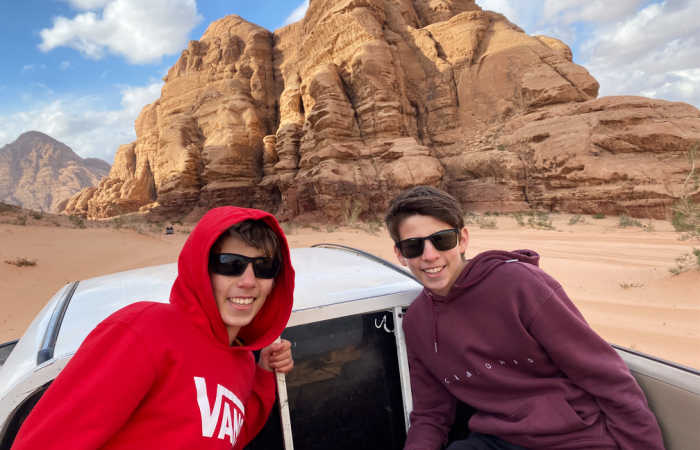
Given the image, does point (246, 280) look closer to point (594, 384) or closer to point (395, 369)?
point (395, 369)

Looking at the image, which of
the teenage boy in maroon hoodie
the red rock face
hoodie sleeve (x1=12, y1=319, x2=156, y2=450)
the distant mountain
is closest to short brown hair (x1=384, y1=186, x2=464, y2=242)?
the teenage boy in maroon hoodie

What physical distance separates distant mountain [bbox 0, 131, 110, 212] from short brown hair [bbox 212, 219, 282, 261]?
91.7 metres

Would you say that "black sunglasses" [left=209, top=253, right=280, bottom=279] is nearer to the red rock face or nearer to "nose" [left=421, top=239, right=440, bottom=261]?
"nose" [left=421, top=239, right=440, bottom=261]

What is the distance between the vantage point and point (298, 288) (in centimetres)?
173

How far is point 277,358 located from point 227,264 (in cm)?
51

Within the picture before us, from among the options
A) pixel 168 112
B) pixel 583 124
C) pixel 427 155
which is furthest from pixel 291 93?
pixel 583 124

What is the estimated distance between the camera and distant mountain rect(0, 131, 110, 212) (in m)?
74.4

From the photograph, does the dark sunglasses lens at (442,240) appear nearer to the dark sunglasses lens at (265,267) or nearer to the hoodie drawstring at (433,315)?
the hoodie drawstring at (433,315)

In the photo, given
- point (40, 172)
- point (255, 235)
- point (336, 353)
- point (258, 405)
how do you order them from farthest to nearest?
point (40, 172) < point (336, 353) < point (258, 405) < point (255, 235)

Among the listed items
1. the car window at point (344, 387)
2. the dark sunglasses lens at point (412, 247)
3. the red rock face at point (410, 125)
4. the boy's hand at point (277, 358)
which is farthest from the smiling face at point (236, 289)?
the red rock face at point (410, 125)

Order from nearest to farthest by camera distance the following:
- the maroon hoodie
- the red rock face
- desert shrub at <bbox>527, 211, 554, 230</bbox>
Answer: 1. the maroon hoodie
2. desert shrub at <bbox>527, 211, 554, 230</bbox>
3. the red rock face

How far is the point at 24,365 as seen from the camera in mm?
1114

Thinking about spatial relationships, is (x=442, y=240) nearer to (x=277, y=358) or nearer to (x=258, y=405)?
(x=277, y=358)

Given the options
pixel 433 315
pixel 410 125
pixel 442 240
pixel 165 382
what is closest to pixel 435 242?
pixel 442 240
